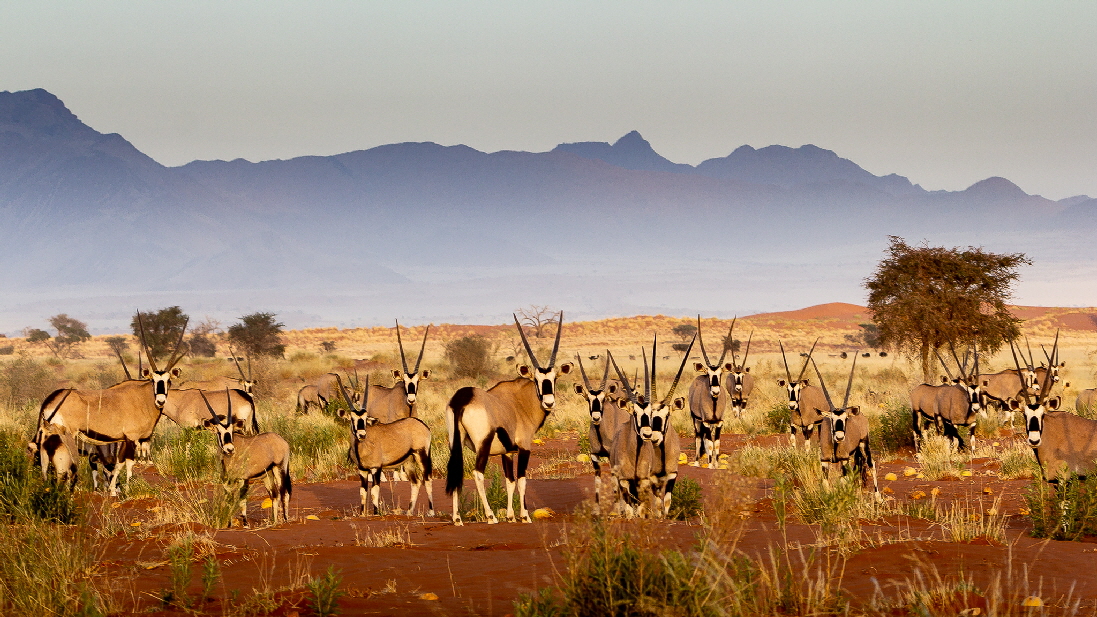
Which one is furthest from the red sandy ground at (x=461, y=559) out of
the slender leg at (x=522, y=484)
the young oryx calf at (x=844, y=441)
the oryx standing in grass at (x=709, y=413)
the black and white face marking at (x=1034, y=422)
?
the oryx standing in grass at (x=709, y=413)

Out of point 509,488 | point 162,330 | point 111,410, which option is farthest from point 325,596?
point 162,330

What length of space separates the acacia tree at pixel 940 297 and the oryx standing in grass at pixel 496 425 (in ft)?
76.3

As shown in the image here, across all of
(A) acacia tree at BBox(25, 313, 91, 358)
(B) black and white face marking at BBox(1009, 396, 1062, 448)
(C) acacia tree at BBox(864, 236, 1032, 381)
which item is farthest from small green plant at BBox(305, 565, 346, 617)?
(A) acacia tree at BBox(25, 313, 91, 358)

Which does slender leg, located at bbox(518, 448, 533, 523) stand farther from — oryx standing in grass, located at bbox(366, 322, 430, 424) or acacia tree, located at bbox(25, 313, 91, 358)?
acacia tree, located at bbox(25, 313, 91, 358)

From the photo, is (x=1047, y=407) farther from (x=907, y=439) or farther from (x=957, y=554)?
(x=907, y=439)

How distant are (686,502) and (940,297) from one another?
2428cm

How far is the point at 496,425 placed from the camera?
12375 millimetres

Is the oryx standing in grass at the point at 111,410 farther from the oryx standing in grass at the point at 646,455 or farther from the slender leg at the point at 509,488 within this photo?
the oryx standing in grass at the point at 646,455

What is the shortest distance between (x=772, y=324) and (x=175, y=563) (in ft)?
348

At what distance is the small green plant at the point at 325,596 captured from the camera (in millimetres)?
7000

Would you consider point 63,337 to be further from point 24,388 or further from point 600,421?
point 600,421

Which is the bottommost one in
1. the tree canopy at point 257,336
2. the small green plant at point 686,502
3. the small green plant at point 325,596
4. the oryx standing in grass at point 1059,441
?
the small green plant at point 686,502

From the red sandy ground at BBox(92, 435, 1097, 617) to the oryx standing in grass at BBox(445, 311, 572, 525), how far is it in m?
0.51

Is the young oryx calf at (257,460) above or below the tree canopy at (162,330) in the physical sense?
below
